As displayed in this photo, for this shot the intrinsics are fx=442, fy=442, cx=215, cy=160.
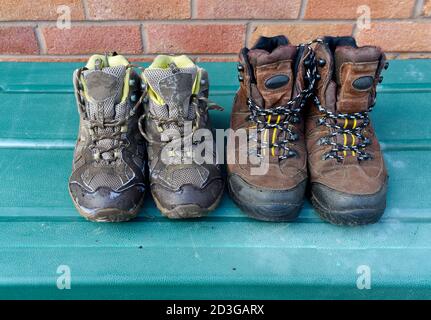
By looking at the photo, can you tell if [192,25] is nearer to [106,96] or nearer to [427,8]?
[106,96]

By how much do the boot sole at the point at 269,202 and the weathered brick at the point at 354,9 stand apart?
2.03 feet

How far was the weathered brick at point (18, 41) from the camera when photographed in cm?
128

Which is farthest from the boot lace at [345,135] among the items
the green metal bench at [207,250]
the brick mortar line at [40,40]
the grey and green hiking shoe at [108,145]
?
the brick mortar line at [40,40]

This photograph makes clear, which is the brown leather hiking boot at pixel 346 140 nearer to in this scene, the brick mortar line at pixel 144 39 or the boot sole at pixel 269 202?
the boot sole at pixel 269 202

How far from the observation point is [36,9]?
125 centimetres

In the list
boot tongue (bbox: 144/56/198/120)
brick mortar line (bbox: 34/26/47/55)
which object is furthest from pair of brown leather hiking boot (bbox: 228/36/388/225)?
brick mortar line (bbox: 34/26/47/55)

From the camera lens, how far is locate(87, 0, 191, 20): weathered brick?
1.23 meters

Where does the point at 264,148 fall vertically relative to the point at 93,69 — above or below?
below

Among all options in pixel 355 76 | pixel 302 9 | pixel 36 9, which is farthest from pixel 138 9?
pixel 355 76

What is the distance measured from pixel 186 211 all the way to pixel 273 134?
0.23 meters

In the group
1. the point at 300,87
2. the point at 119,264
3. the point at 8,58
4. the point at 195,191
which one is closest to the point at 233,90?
the point at 300,87
